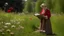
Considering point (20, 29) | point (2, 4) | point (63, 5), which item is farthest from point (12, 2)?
point (20, 29)

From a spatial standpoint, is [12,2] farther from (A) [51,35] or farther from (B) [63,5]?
(A) [51,35]

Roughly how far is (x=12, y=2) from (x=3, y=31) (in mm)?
21360

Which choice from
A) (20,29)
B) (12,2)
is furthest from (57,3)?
(12,2)

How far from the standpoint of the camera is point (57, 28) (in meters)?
7.99

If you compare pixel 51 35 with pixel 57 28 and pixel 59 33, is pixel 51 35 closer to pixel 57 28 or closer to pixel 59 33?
pixel 59 33

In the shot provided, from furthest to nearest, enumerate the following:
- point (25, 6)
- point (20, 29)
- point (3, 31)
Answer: point (25, 6)
point (20, 29)
point (3, 31)

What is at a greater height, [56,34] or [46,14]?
[46,14]

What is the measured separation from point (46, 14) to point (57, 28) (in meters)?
1.10

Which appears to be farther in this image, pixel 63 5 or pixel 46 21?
pixel 63 5

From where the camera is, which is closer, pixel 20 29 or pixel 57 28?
pixel 20 29

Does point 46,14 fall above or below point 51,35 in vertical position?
above

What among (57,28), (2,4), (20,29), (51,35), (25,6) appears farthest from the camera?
(25,6)

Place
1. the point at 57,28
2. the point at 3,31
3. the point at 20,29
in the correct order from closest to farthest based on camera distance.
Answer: the point at 3,31, the point at 20,29, the point at 57,28

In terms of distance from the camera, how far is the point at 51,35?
23.3 ft
